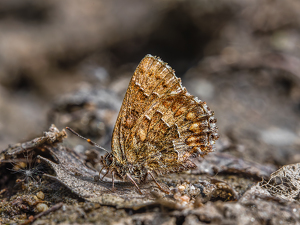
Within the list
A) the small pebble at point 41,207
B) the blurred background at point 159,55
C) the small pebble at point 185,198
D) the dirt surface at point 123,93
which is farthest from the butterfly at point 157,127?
the blurred background at point 159,55

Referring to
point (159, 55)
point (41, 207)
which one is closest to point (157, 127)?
point (41, 207)

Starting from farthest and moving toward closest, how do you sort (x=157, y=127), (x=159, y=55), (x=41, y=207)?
(x=159, y=55) → (x=157, y=127) → (x=41, y=207)

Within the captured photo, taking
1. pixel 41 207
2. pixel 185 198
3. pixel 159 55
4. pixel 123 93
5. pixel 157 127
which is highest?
pixel 159 55

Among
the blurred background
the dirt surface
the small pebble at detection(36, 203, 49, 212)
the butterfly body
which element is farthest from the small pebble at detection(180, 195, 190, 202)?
the blurred background

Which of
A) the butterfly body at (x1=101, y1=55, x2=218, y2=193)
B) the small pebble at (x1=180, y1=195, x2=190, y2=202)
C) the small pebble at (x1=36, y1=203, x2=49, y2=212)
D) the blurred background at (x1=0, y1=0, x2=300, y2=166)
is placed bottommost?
the small pebble at (x1=36, y1=203, x2=49, y2=212)

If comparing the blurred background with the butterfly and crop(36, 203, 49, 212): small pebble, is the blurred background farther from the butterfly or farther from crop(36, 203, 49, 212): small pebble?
crop(36, 203, 49, 212): small pebble

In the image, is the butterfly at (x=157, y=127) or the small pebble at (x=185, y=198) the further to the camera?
the butterfly at (x=157, y=127)

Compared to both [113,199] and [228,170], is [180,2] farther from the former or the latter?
[113,199]

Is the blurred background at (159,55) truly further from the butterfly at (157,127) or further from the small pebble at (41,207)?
the small pebble at (41,207)

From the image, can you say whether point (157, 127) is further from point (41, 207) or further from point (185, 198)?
point (41, 207)
